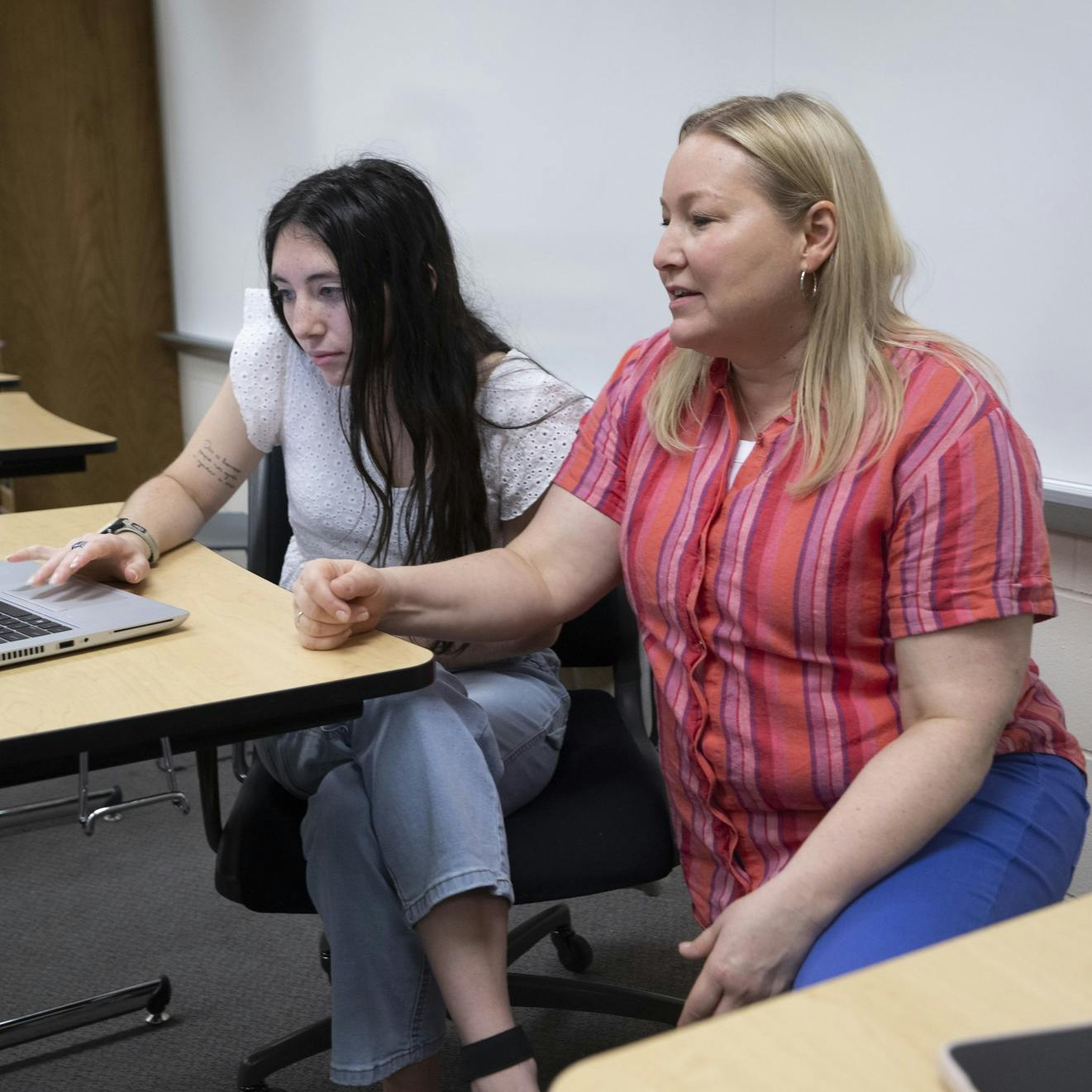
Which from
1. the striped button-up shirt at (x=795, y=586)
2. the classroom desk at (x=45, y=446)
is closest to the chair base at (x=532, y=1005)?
the striped button-up shirt at (x=795, y=586)

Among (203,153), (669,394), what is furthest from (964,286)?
(203,153)

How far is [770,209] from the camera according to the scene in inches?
45.9

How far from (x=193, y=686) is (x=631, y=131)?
1609 millimetres

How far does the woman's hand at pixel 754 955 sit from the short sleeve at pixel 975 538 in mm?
261

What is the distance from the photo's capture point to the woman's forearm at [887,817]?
105 centimetres

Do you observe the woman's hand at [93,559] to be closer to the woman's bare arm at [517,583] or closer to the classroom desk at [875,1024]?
the woman's bare arm at [517,583]

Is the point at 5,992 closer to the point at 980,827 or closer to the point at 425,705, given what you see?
the point at 425,705

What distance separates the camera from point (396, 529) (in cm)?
160

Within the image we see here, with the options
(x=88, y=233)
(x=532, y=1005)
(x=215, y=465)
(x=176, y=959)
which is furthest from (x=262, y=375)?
(x=88, y=233)

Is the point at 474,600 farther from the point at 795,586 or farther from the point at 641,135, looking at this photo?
the point at 641,135

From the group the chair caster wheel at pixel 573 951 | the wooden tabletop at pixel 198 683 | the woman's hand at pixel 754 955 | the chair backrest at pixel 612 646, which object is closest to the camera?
the wooden tabletop at pixel 198 683

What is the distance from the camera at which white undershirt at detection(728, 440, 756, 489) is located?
124 centimetres

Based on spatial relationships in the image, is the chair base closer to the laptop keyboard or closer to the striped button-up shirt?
the striped button-up shirt

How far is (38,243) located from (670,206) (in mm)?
3978
